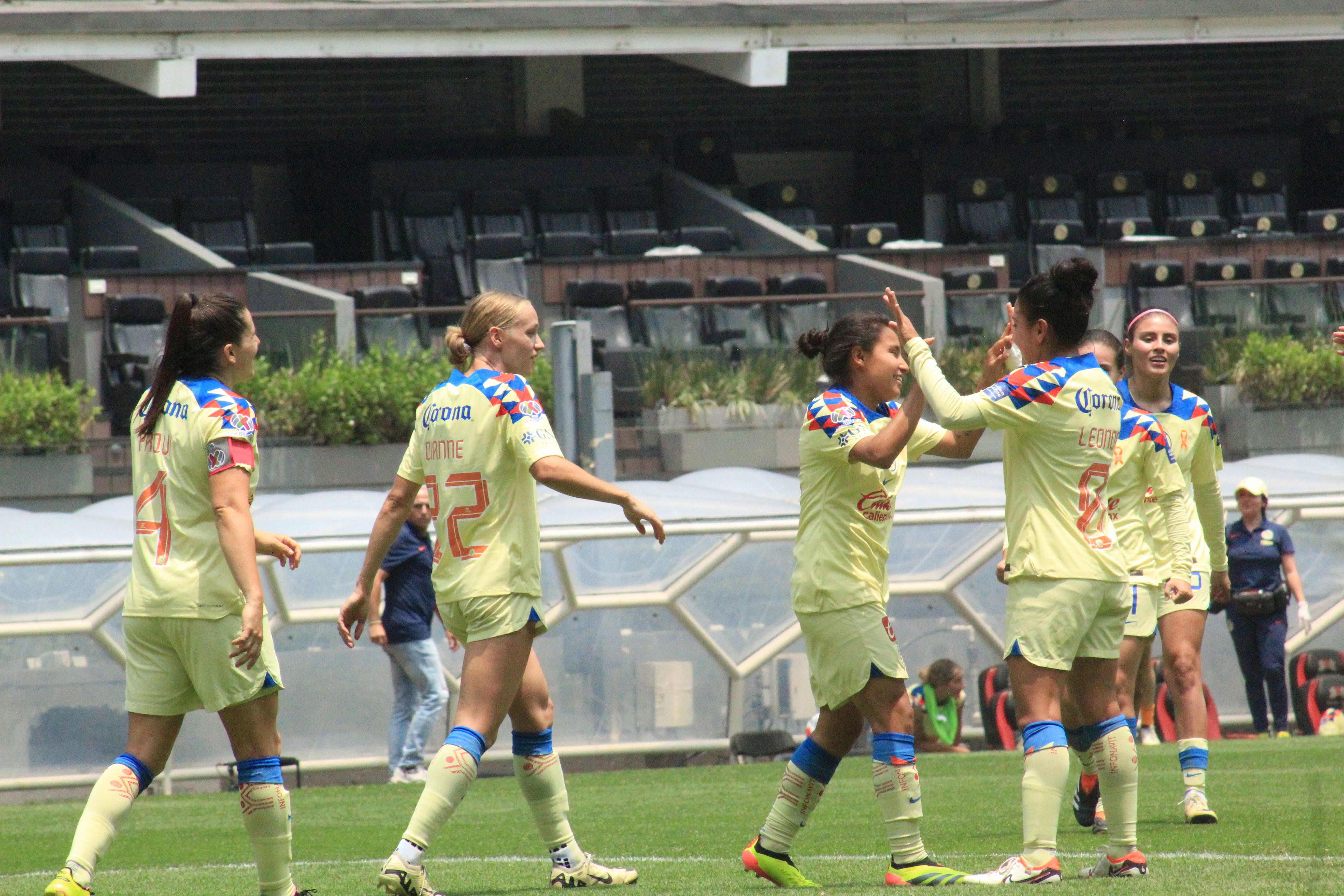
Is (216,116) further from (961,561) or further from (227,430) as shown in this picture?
(227,430)

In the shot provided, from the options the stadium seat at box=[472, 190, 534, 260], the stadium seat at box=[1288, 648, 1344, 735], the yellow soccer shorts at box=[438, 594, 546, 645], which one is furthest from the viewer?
the stadium seat at box=[472, 190, 534, 260]

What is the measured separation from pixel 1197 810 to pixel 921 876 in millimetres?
2115

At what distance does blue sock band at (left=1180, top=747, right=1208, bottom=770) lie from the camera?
682 cm

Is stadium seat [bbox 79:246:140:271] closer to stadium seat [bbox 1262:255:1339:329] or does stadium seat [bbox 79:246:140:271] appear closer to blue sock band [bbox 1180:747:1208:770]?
stadium seat [bbox 1262:255:1339:329]

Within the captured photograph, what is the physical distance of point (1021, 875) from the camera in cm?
495

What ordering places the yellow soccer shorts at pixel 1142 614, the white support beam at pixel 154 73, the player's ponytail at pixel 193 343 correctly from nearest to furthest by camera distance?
1. the player's ponytail at pixel 193 343
2. the yellow soccer shorts at pixel 1142 614
3. the white support beam at pixel 154 73

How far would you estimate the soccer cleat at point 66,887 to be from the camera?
15.0 ft

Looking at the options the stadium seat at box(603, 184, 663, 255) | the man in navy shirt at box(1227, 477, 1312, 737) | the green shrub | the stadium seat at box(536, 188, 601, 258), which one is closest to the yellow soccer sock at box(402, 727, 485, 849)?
the man in navy shirt at box(1227, 477, 1312, 737)

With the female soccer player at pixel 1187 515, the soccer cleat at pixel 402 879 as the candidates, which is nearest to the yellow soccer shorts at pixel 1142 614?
the female soccer player at pixel 1187 515

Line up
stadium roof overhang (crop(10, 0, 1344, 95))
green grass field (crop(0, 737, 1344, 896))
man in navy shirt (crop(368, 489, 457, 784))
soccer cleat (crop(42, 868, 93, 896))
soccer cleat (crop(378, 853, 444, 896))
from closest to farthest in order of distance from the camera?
soccer cleat (crop(42, 868, 93, 896))
soccer cleat (crop(378, 853, 444, 896))
green grass field (crop(0, 737, 1344, 896))
man in navy shirt (crop(368, 489, 457, 784))
stadium roof overhang (crop(10, 0, 1344, 95))

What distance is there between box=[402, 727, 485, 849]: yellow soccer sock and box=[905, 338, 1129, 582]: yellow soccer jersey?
1.68 metres

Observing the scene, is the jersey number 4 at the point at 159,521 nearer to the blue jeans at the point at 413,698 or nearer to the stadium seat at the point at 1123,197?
the blue jeans at the point at 413,698

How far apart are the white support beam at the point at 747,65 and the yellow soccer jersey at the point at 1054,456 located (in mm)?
17930

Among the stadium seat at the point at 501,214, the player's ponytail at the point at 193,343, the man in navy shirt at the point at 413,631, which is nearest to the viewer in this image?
the player's ponytail at the point at 193,343
